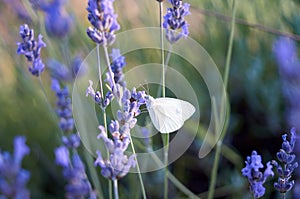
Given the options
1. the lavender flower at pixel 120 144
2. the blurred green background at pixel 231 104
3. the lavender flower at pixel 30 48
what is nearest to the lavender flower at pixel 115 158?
the lavender flower at pixel 120 144

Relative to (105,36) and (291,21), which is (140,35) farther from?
(105,36)

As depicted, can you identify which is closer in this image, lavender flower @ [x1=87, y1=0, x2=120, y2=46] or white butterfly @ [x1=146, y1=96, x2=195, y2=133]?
lavender flower @ [x1=87, y1=0, x2=120, y2=46]

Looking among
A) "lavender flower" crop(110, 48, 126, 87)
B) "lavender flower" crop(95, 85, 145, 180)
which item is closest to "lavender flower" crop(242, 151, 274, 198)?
"lavender flower" crop(95, 85, 145, 180)

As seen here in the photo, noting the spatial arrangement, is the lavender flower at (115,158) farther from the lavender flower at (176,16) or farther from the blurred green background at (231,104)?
the blurred green background at (231,104)

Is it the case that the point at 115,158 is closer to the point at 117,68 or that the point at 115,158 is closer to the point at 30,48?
the point at 117,68

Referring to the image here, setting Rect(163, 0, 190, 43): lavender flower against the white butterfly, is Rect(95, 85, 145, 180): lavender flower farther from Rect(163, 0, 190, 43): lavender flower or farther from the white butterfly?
Rect(163, 0, 190, 43): lavender flower

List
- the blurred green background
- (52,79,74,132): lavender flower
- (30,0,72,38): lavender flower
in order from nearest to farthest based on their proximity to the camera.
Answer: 1. (30,0,72,38): lavender flower
2. (52,79,74,132): lavender flower
3. the blurred green background

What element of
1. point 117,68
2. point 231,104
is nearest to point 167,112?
point 117,68
